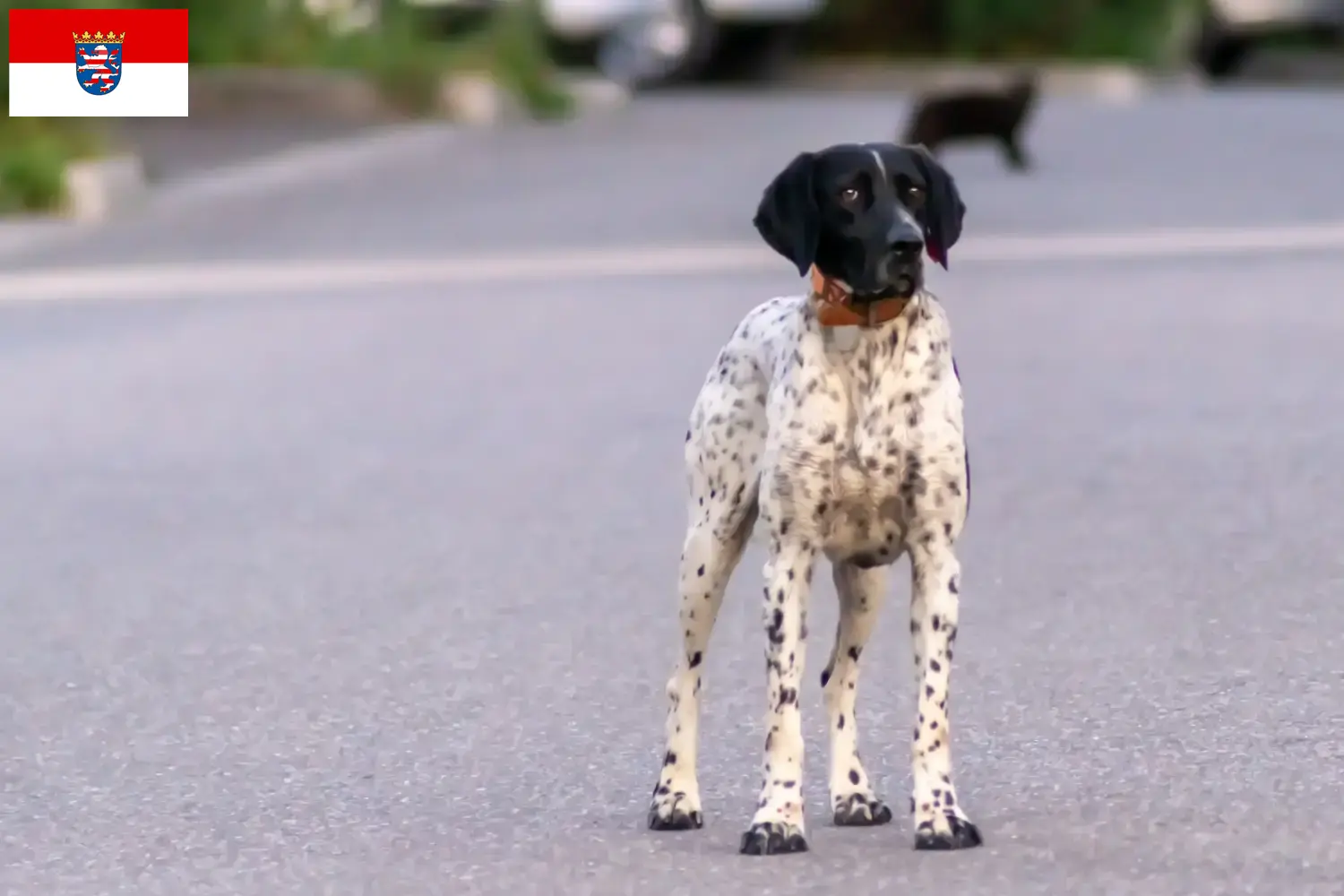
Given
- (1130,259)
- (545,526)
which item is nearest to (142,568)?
(545,526)

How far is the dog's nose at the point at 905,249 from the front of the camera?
5.06 metres

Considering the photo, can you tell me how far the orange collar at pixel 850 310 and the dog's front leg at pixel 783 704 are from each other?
1.26 feet

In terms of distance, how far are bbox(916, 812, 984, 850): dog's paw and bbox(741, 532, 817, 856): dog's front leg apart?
0.20 metres

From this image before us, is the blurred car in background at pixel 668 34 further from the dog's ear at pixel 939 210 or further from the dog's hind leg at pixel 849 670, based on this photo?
the dog's ear at pixel 939 210

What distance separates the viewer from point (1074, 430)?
11070mm

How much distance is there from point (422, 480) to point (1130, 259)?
746 centimetres

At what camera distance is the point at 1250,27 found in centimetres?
3475

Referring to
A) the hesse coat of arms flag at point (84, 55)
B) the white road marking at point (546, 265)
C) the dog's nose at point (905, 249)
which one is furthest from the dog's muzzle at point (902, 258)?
the hesse coat of arms flag at point (84, 55)

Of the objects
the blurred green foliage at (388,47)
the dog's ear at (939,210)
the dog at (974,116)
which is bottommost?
the blurred green foliage at (388,47)

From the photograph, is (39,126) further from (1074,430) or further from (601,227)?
(1074,430)

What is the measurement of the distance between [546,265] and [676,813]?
12.0 meters

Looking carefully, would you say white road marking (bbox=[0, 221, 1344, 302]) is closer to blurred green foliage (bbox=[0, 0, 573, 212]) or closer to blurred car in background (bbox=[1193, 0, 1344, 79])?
blurred green foliage (bbox=[0, 0, 573, 212])

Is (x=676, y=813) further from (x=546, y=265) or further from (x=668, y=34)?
(x=668, y=34)

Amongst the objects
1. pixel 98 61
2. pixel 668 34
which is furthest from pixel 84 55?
pixel 668 34
